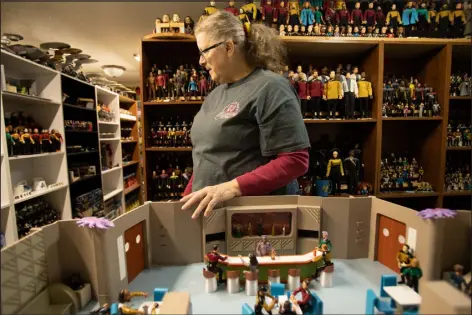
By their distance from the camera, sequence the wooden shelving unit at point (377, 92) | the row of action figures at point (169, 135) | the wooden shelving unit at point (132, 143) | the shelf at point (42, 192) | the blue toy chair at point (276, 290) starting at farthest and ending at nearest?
1. the wooden shelving unit at point (132, 143)
2. the row of action figures at point (169, 135)
3. the wooden shelving unit at point (377, 92)
4. the shelf at point (42, 192)
5. the blue toy chair at point (276, 290)

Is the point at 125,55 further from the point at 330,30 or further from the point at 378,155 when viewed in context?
the point at 378,155

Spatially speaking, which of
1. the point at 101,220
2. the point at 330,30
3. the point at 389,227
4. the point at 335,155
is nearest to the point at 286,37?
the point at 330,30

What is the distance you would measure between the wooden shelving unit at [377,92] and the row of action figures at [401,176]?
5 cm

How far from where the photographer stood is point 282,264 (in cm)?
53

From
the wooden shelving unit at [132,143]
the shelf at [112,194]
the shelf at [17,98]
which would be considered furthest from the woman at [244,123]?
the wooden shelving unit at [132,143]

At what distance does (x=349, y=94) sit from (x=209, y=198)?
1.44 meters

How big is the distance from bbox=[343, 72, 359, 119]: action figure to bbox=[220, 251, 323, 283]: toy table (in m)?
1.37

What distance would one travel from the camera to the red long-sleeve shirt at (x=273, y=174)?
60cm

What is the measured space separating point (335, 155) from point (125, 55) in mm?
1295

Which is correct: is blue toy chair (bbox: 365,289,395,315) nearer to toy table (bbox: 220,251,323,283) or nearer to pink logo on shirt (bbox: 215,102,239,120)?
toy table (bbox: 220,251,323,283)

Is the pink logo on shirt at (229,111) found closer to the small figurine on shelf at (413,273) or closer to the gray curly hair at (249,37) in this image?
the gray curly hair at (249,37)

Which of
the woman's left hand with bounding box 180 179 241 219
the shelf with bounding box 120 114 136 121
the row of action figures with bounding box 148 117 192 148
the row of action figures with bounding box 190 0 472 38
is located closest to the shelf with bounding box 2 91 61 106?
the row of action figures with bounding box 148 117 192 148

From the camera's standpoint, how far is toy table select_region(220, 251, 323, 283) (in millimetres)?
519

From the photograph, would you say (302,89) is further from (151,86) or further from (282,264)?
(282,264)
